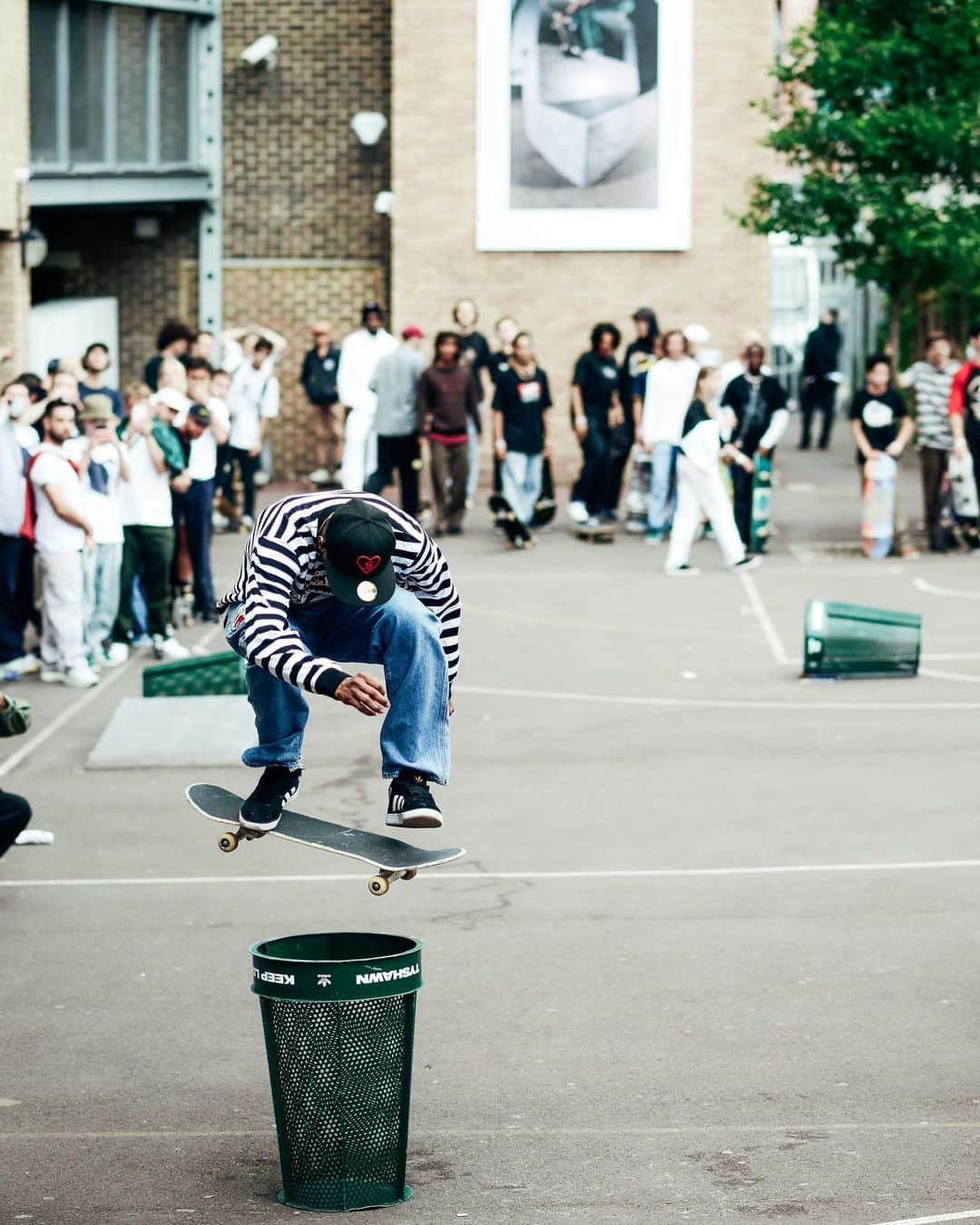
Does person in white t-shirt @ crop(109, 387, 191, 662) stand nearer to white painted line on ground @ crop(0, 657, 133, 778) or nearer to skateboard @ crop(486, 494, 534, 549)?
white painted line on ground @ crop(0, 657, 133, 778)

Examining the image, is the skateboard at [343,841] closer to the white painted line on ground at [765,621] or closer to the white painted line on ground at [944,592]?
the white painted line on ground at [765,621]

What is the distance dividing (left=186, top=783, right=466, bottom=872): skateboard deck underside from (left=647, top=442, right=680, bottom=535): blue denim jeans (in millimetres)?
15557

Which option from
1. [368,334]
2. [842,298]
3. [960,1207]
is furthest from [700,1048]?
[842,298]

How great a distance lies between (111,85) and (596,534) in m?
8.78

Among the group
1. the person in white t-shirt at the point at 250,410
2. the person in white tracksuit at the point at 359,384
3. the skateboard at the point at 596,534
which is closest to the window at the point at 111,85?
the person in white t-shirt at the point at 250,410

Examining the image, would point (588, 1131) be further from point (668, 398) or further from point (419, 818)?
point (668, 398)

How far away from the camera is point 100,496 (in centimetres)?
1683

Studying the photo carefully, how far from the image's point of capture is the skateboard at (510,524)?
23.2 m

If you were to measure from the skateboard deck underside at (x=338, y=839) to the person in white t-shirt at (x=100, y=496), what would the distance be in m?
8.60

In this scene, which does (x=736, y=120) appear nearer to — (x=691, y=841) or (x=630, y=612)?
(x=630, y=612)

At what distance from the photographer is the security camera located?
1171 inches

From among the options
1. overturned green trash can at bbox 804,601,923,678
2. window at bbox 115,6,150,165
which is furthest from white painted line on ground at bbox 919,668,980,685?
window at bbox 115,6,150,165

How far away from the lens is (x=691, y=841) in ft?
40.6

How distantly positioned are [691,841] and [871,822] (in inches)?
44.5
